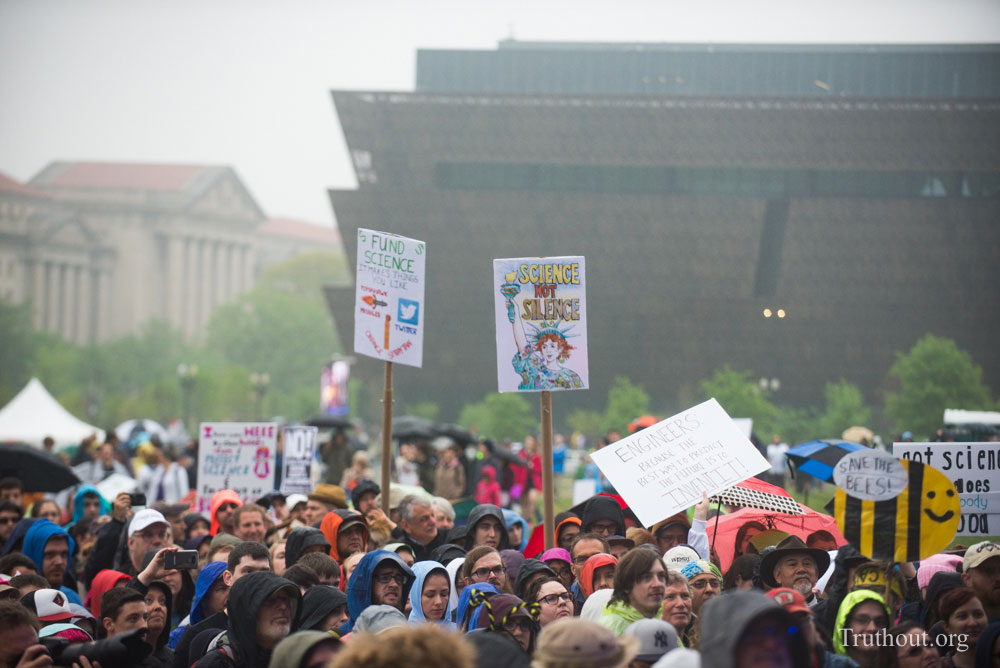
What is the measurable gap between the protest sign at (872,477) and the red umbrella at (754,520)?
8.47 feet

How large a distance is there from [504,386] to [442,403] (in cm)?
6080

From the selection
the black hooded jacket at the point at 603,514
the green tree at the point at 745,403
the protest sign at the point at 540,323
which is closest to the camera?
the protest sign at the point at 540,323

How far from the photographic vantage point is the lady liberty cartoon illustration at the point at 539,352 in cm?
878

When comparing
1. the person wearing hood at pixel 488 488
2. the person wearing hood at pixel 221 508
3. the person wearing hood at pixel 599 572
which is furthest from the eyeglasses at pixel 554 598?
the person wearing hood at pixel 488 488

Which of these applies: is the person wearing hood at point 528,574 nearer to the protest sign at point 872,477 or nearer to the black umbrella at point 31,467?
the protest sign at point 872,477

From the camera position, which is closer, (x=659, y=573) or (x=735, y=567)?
(x=659, y=573)

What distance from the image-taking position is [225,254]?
5349 inches

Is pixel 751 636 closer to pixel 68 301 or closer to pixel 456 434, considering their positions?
pixel 456 434

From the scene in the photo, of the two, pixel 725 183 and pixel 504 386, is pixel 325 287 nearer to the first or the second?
pixel 725 183

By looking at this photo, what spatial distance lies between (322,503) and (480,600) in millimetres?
4340

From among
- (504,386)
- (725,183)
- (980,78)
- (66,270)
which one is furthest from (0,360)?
(504,386)

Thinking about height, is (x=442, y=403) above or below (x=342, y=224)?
A: below

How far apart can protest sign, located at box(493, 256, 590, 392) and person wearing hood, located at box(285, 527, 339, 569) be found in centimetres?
186

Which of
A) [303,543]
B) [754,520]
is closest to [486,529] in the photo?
[303,543]
